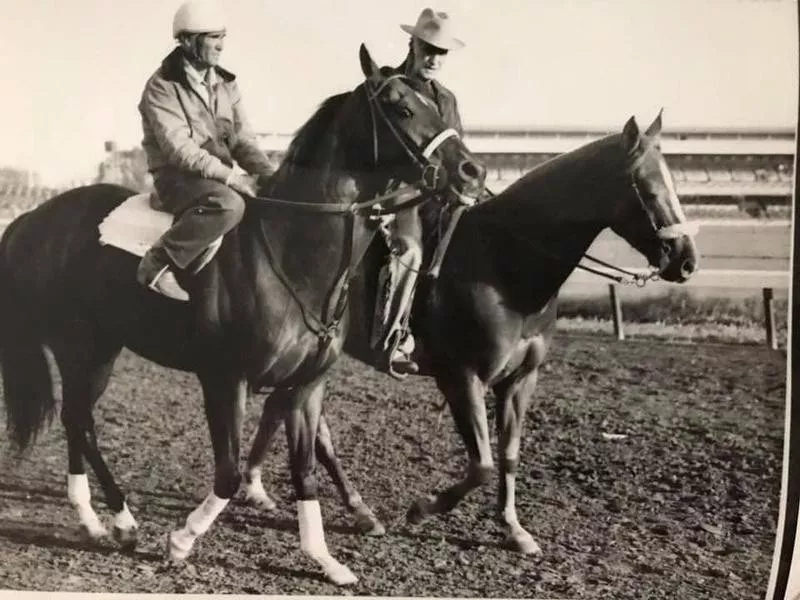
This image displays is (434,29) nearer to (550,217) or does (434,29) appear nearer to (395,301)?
(550,217)

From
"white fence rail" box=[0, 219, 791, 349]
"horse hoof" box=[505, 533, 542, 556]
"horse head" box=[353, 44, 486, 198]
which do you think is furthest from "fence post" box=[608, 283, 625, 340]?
"horse hoof" box=[505, 533, 542, 556]

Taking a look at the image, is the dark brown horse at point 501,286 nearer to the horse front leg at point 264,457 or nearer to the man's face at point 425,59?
the horse front leg at point 264,457

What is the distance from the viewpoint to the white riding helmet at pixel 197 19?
2.56 metres

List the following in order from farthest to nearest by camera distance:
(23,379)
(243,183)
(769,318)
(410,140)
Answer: (769,318) → (23,379) → (243,183) → (410,140)

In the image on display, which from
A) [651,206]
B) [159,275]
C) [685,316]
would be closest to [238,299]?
[159,275]

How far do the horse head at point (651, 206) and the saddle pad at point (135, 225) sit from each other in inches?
46.4

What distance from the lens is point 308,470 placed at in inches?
Result: 104

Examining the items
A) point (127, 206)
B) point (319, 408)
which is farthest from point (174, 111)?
point (319, 408)

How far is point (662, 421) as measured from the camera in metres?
2.80

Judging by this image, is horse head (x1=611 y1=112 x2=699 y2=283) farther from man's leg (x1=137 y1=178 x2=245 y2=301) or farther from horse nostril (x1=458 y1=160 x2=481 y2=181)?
man's leg (x1=137 y1=178 x2=245 y2=301)

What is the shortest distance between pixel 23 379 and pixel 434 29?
1.42m

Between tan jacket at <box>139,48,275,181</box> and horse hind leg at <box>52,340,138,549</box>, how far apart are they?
0.52 m

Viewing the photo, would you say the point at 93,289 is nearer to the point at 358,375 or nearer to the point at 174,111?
the point at 174,111

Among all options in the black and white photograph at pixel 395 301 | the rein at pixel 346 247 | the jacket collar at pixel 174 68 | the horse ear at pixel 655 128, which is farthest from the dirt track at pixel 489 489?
the jacket collar at pixel 174 68
